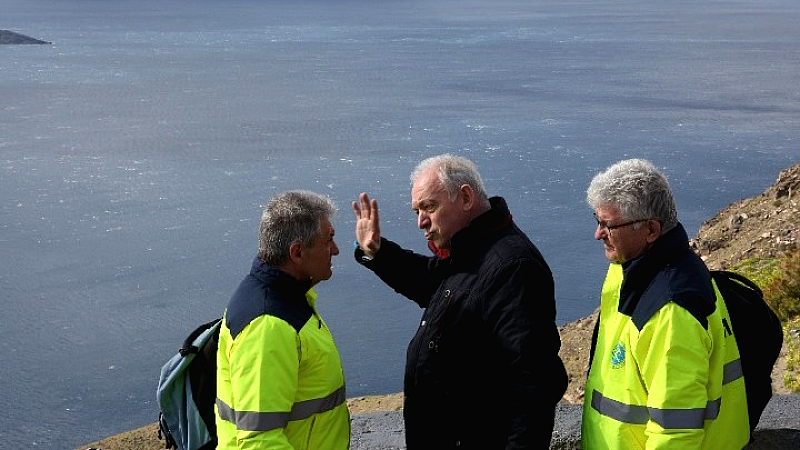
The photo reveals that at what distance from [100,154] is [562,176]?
34.1 feet

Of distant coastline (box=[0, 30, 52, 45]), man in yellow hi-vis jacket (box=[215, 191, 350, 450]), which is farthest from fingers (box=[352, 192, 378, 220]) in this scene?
distant coastline (box=[0, 30, 52, 45])

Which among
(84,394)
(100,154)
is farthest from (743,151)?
(84,394)

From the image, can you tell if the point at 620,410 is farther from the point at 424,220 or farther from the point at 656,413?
the point at 424,220

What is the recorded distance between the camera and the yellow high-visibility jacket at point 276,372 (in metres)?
3.04

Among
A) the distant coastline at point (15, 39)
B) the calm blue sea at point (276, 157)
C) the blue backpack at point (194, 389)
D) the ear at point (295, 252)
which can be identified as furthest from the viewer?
the distant coastline at point (15, 39)

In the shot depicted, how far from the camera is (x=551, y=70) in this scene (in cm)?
3931

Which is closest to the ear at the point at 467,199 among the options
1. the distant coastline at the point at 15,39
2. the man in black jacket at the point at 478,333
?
the man in black jacket at the point at 478,333

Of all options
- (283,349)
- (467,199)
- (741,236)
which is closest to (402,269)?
(467,199)

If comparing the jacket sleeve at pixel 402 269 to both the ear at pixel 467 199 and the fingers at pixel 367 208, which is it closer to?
the fingers at pixel 367 208

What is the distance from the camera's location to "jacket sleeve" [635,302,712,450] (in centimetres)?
298

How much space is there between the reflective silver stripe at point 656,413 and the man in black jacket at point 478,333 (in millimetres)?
149

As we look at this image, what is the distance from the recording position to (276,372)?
3.03 meters

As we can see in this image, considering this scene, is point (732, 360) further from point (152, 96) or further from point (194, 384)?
point (152, 96)

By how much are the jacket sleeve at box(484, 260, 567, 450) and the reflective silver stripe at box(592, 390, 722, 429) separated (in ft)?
0.51
